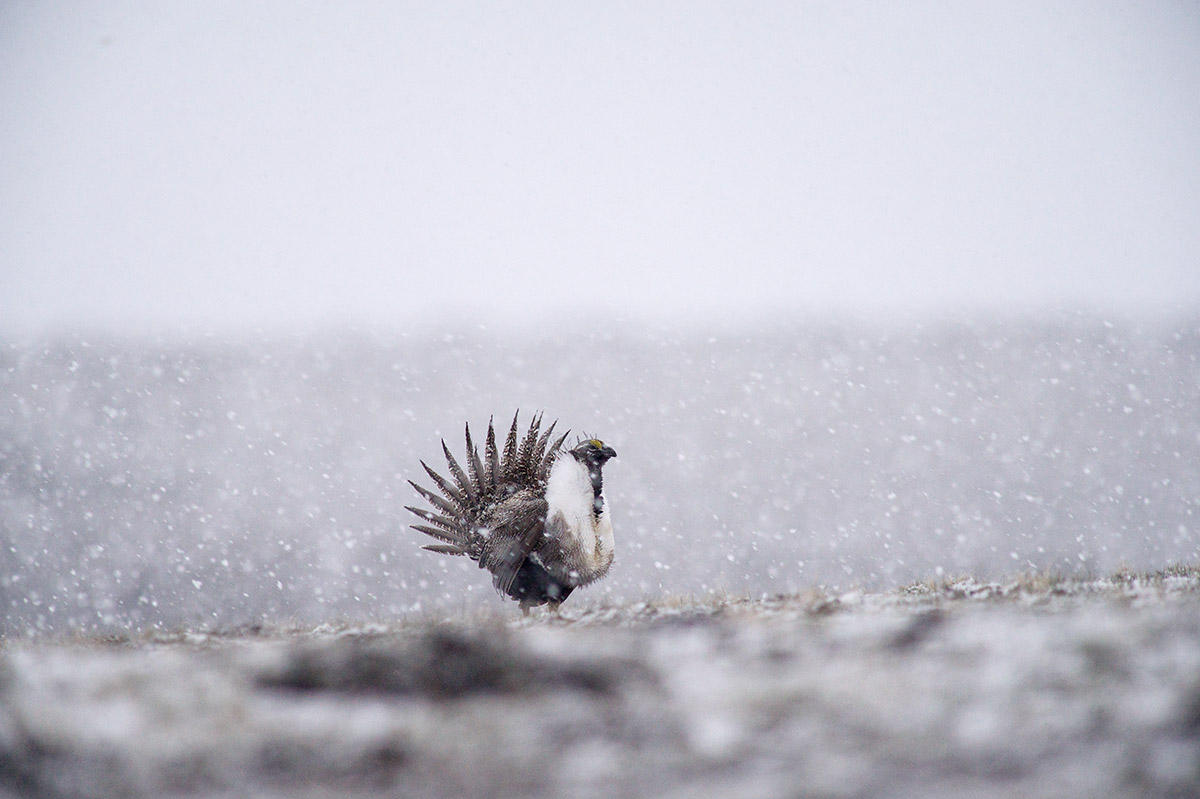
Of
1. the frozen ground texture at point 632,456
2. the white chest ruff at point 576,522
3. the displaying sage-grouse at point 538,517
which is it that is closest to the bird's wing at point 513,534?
the displaying sage-grouse at point 538,517

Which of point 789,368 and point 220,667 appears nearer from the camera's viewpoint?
point 220,667

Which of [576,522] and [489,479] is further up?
[489,479]

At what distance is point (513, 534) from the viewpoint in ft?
25.5

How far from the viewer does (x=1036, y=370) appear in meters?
44.2

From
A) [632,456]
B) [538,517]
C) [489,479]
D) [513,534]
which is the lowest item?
[632,456]

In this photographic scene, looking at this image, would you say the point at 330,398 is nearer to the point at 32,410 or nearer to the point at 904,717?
the point at 32,410

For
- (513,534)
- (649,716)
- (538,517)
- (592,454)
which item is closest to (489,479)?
(513,534)

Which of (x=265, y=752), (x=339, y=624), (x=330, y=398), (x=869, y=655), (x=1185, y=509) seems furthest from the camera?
(x=330, y=398)

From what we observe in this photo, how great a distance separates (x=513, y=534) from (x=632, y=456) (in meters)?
32.3

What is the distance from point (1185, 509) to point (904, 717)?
1674 inches

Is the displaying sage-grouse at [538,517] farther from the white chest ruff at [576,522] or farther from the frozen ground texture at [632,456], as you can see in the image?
the frozen ground texture at [632,456]

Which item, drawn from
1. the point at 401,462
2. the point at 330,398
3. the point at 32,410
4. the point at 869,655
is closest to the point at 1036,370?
the point at 401,462

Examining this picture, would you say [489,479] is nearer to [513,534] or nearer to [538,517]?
[513,534]

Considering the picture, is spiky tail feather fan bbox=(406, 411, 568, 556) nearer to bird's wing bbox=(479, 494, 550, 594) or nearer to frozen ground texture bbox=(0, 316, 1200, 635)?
bird's wing bbox=(479, 494, 550, 594)
